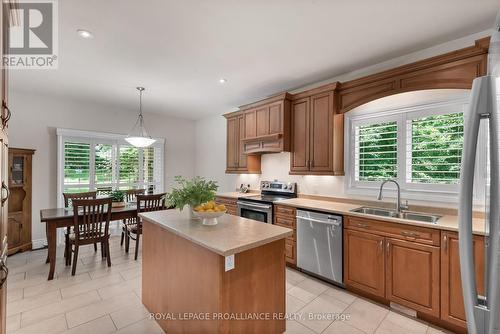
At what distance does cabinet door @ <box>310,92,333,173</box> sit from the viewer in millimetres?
3254

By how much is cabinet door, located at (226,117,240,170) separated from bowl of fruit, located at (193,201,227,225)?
2.71 meters

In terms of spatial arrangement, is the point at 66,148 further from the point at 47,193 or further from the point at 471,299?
the point at 471,299

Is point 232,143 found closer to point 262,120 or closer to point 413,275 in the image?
point 262,120

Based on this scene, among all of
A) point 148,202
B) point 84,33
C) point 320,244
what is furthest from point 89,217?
point 320,244

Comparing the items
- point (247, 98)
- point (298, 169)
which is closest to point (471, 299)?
point (298, 169)

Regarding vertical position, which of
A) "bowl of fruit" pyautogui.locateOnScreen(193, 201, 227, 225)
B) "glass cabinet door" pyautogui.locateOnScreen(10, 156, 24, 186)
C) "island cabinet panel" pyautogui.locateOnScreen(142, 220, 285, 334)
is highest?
"glass cabinet door" pyautogui.locateOnScreen(10, 156, 24, 186)

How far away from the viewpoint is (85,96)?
170 inches

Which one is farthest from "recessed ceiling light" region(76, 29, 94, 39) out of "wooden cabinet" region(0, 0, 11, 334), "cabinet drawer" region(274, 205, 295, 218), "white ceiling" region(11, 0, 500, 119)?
"cabinet drawer" region(274, 205, 295, 218)

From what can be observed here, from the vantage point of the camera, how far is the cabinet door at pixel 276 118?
3.72m

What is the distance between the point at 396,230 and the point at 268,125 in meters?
2.33

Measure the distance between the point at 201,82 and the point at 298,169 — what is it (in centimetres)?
198

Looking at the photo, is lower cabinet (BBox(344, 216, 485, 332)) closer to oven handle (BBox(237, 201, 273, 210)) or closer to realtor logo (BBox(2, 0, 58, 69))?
oven handle (BBox(237, 201, 273, 210))

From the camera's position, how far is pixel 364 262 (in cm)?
262

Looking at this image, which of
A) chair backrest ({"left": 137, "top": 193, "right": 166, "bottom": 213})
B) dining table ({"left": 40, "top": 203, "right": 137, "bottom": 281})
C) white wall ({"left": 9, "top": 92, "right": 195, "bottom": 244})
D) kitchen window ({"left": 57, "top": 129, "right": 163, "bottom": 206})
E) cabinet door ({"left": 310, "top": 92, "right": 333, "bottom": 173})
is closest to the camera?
dining table ({"left": 40, "top": 203, "right": 137, "bottom": 281})
